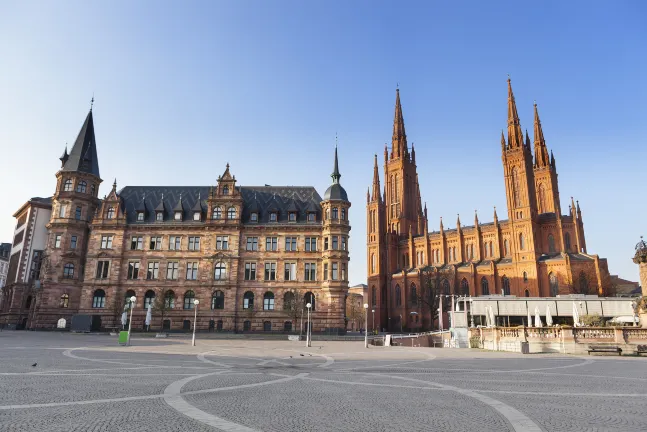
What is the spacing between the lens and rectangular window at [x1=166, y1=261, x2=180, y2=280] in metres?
55.3

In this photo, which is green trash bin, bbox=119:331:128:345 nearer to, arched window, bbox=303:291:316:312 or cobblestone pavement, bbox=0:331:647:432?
cobblestone pavement, bbox=0:331:647:432

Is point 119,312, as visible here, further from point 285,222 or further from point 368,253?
point 368,253

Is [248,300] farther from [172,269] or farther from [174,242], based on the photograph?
[174,242]

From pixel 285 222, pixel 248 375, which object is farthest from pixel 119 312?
pixel 248 375

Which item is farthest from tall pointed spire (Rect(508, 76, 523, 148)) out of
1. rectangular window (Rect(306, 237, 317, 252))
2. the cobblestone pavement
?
the cobblestone pavement

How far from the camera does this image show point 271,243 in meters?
55.8

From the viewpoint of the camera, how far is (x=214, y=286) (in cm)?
5412

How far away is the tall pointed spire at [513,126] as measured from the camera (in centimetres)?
10387

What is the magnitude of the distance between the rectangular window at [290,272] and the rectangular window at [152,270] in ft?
53.5

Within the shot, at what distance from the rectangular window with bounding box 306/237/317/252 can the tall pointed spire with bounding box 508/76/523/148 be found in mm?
69045

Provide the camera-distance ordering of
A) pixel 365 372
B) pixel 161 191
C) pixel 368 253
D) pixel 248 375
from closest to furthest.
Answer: pixel 248 375 < pixel 365 372 < pixel 161 191 < pixel 368 253

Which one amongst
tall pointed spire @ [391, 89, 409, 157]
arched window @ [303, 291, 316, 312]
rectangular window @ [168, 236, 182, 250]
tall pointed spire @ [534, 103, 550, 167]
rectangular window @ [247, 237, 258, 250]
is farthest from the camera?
tall pointed spire @ [391, 89, 409, 157]

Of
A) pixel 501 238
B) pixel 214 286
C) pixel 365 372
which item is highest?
pixel 501 238

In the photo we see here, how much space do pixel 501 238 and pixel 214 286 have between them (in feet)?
213
